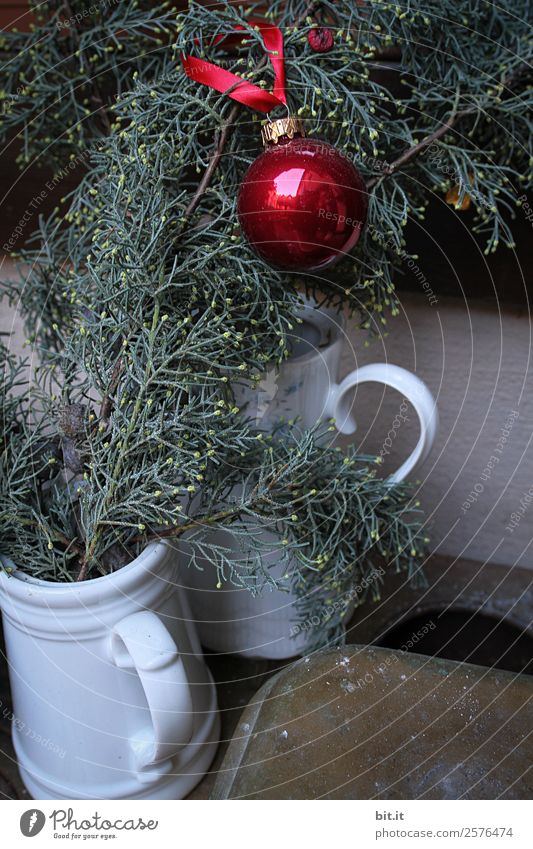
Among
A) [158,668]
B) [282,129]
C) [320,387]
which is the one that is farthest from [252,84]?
[158,668]

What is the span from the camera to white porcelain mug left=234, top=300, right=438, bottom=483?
1.71ft

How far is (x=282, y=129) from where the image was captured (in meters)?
0.42

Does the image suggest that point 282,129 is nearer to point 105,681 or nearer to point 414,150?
point 414,150

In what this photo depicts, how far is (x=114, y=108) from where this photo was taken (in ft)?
1.54

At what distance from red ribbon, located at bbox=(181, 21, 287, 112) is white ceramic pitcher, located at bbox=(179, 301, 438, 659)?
17 centimetres

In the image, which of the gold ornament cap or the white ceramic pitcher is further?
the white ceramic pitcher

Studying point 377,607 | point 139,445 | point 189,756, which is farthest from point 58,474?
point 377,607

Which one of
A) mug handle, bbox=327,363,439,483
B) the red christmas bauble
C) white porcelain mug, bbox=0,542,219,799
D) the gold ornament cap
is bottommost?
white porcelain mug, bbox=0,542,219,799

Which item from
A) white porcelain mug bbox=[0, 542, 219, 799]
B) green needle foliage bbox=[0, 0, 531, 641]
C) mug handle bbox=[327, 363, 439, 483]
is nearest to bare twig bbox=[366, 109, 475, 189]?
green needle foliage bbox=[0, 0, 531, 641]

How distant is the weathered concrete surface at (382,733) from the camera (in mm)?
→ 378

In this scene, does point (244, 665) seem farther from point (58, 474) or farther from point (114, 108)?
point (114, 108)

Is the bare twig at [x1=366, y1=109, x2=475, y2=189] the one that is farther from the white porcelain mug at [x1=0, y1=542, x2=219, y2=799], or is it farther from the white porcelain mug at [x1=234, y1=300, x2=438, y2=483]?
the white porcelain mug at [x1=0, y1=542, x2=219, y2=799]

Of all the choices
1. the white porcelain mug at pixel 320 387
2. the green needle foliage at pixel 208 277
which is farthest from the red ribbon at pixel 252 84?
the white porcelain mug at pixel 320 387

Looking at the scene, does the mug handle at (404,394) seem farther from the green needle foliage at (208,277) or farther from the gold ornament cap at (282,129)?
the gold ornament cap at (282,129)
